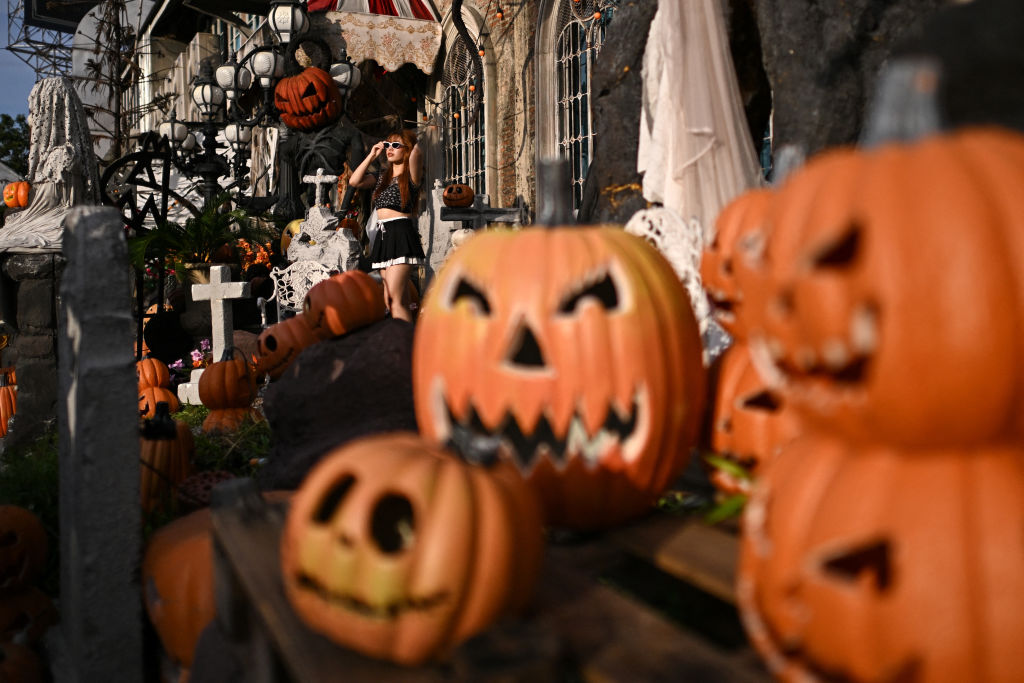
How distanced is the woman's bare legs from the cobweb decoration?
13.0 feet

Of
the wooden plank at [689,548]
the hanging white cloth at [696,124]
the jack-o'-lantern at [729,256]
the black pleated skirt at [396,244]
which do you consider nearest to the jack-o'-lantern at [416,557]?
the wooden plank at [689,548]

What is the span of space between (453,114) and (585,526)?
1244 centimetres

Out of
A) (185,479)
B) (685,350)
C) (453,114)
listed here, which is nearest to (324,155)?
(453,114)

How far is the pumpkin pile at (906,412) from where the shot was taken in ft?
2.79

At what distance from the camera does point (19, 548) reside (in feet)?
9.74

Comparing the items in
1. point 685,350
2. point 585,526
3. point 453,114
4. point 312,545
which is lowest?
point 585,526

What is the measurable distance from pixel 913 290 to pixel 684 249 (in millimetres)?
1727

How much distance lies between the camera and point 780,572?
0.98 m

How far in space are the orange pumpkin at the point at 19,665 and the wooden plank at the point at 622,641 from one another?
2462 millimetres

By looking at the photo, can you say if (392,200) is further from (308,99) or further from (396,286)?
(308,99)

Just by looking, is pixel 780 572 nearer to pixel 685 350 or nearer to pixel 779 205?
pixel 779 205

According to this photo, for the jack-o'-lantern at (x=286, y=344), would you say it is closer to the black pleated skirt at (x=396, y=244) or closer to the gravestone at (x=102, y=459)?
the gravestone at (x=102, y=459)

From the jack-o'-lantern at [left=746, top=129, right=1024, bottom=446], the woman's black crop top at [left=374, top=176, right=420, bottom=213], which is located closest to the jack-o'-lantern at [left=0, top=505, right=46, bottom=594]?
the jack-o'-lantern at [left=746, top=129, right=1024, bottom=446]

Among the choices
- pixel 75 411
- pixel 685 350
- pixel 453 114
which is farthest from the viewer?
pixel 453 114
